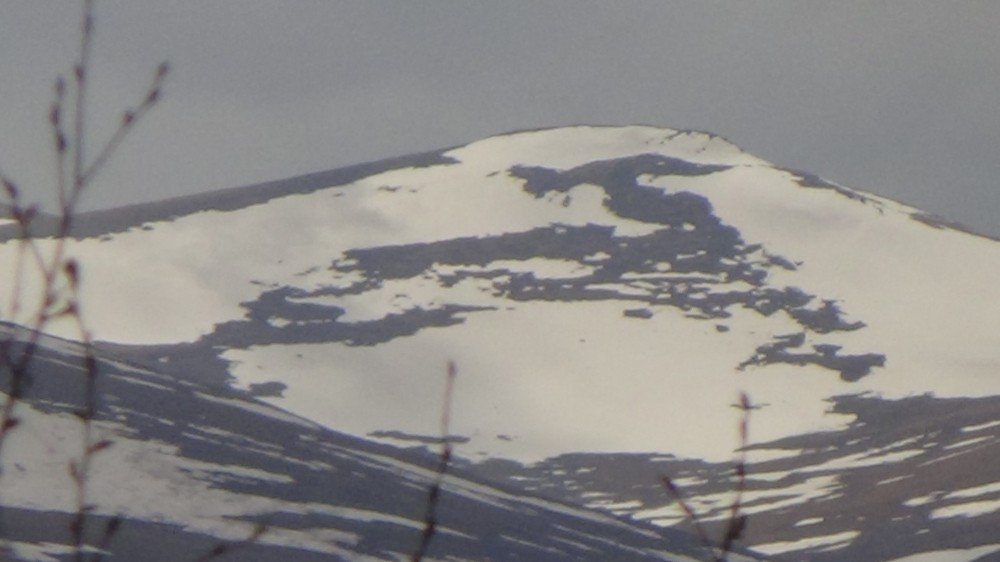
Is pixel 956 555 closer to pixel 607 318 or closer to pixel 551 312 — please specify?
pixel 607 318

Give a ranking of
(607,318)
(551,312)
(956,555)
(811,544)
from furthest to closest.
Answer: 1. (607,318)
2. (551,312)
3. (811,544)
4. (956,555)

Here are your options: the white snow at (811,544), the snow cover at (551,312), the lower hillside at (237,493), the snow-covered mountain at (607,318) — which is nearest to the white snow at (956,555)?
the white snow at (811,544)

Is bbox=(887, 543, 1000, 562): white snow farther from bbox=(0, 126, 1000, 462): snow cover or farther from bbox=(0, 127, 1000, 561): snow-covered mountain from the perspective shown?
bbox=(0, 126, 1000, 462): snow cover

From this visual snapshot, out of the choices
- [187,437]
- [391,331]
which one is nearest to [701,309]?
[391,331]

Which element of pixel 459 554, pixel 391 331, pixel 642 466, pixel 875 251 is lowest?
pixel 459 554

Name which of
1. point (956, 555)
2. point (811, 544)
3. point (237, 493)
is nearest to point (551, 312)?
point (811, 544)

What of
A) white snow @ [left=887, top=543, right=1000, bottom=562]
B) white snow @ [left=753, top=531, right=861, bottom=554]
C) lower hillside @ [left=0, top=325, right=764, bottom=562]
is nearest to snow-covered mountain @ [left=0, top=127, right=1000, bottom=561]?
white snow @ [left=753, top=531, right=861, bottom=554]

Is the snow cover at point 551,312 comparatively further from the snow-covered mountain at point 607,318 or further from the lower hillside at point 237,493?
the lower hillside at point 237,493

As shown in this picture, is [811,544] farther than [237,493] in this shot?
Yes

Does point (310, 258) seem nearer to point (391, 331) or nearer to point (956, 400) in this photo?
point (391, 331)
